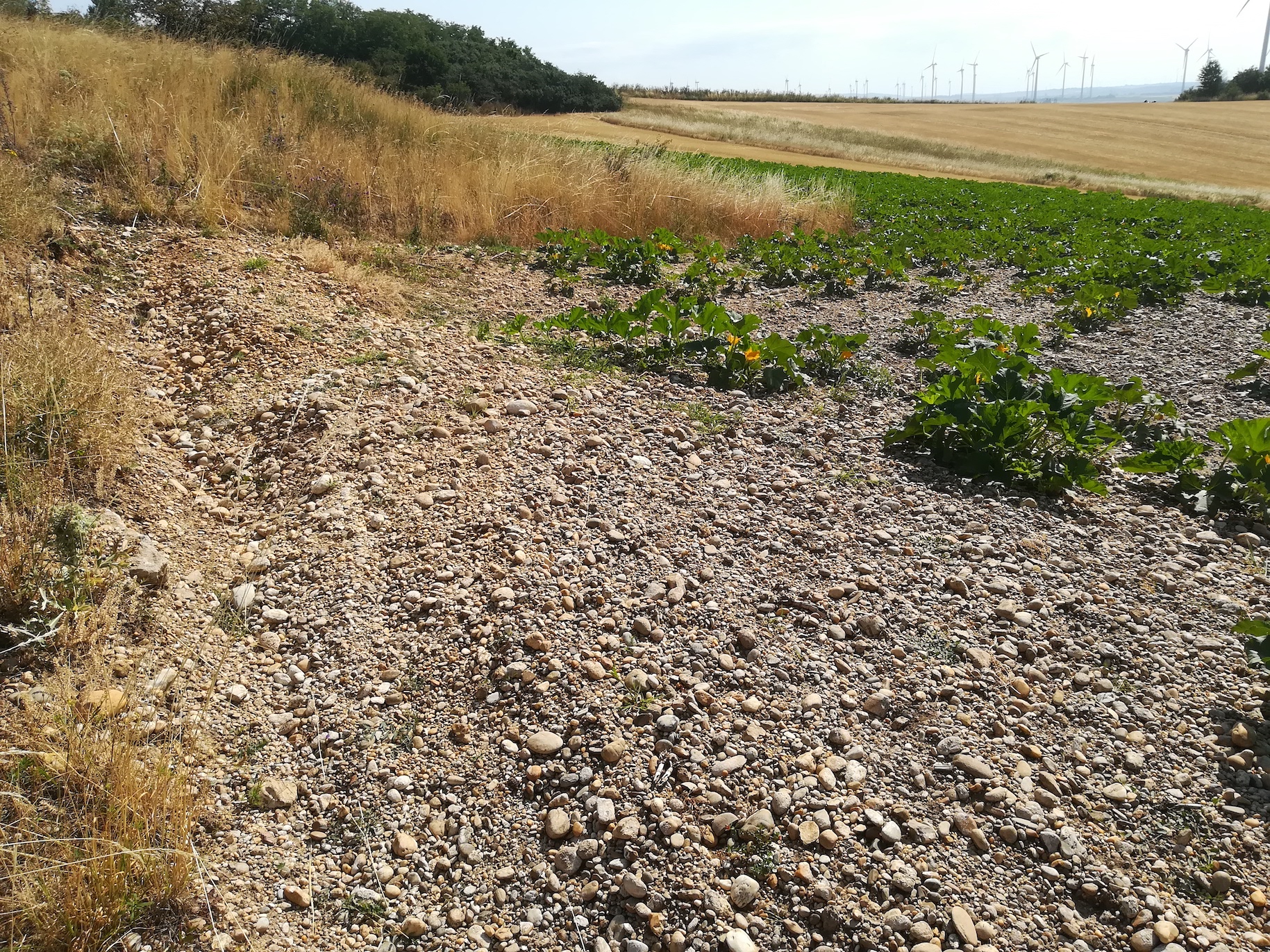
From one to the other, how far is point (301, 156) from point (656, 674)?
7.34m

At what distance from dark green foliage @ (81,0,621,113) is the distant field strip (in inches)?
166

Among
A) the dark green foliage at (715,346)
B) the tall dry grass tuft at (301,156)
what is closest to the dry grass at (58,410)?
the tall dry grass tuft at (301,156)

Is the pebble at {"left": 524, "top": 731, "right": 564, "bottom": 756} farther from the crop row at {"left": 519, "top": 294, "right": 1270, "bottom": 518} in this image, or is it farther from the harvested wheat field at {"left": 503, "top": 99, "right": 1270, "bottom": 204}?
the harvested wheat field at {"left": 503, "top": 99, "right": 1270, "bottom": 204}

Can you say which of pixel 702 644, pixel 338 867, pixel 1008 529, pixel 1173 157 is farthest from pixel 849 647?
pixel 1173 157

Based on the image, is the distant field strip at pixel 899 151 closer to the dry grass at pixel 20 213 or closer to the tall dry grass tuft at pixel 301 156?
the tall dry grass tuft at pixel 301 156

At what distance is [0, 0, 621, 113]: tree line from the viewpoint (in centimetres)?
1290

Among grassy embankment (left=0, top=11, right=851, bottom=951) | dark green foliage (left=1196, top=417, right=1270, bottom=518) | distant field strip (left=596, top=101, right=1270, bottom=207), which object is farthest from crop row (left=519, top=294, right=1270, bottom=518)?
distant field strip (left=596, top=101, right=1270, bottom=207)

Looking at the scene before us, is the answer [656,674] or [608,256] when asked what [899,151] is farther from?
[656,674]

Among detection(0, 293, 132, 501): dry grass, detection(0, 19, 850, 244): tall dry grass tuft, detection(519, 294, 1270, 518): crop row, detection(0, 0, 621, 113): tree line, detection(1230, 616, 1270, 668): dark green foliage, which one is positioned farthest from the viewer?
detection(0, 0, 621, 113): tree line

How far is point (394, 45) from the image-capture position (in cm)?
2389

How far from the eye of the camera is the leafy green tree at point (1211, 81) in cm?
7262

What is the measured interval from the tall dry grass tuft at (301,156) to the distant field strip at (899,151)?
27.1 metres

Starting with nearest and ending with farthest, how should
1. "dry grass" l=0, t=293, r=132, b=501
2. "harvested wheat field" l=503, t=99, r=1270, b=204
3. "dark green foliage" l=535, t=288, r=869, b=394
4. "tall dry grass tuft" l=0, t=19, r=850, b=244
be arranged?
1. "dry grass" l=0, t=293, r=132, b=501
2. "dark green foliage" l=535, t=288, r=869, b=394
3. "tall dry grass tuft" l=0, t=19, r=850, b=244
4. "harvested wheat field" l=503, t=99, r=1270, b=204

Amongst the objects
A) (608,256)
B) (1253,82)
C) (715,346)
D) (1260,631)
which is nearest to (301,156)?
(608,256)
